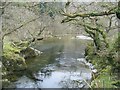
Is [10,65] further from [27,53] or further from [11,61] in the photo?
[27,53]

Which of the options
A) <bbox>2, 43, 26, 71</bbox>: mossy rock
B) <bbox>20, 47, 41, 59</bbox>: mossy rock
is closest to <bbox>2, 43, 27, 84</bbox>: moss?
<bbox>2, 43, 26, 71</bbox>: mossy rock

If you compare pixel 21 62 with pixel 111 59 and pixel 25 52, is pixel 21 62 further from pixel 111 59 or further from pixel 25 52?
pixel 111 59

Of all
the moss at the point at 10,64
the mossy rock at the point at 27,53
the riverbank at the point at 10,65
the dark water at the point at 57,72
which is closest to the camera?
the dark water at the point at 57,72

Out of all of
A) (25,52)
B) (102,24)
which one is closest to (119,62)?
(102,24)

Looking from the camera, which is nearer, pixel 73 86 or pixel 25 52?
pixel 73 86

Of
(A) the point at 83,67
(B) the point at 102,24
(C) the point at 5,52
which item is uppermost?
(B) the point at 102,24

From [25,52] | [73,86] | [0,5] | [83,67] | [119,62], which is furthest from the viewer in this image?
[25,52]

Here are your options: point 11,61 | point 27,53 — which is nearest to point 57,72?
point 11,61

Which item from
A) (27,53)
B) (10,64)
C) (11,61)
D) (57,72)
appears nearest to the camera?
(10,64)

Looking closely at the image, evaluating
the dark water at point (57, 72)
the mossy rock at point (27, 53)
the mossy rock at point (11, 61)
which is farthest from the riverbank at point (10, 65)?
the mossy rock at point (27, 53)

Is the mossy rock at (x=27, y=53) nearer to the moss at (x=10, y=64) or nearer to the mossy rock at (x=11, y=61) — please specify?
the moss at (x=10, y=64)

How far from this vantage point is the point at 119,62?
35.4 ft

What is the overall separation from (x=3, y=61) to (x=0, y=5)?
365 cm

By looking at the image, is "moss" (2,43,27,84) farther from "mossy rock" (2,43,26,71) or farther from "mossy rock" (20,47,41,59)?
"mossy rock" (20,47,41,59)
